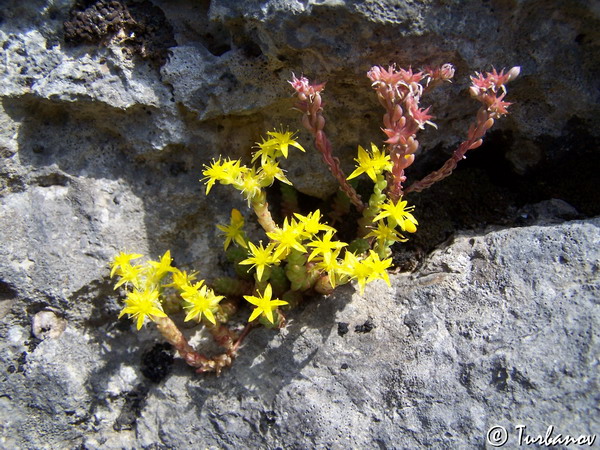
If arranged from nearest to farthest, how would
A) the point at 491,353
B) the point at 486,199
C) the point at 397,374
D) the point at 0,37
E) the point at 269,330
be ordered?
the point at 491,353
the point at 397,374
the point at 0,37
the point at 269,330
the point at 486,199

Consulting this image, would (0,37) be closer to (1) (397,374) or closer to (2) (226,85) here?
(2) (226,85)

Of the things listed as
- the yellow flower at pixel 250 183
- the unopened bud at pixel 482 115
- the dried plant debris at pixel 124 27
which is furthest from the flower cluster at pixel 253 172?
the unopened bud at pixel 482 115

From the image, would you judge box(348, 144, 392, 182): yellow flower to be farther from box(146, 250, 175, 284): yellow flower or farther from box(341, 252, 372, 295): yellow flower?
box(146, 250, 175, 284): yellow flower

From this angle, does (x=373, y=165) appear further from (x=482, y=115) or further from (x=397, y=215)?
(x=482, y=115)

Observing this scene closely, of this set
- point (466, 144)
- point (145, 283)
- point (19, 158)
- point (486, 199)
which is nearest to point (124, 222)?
point (145, 283)

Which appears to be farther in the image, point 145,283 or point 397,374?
point 145,283

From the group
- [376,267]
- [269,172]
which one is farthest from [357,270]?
[269,172]
